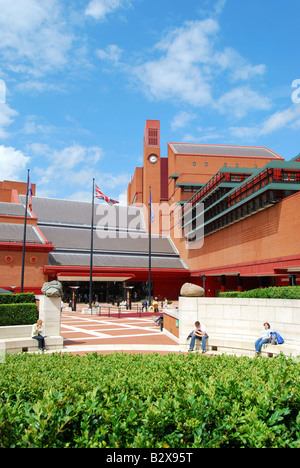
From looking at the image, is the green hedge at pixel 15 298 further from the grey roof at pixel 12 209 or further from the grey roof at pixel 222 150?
the grey roof at pixel 222 150

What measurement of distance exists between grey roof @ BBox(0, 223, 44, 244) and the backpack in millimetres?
37874

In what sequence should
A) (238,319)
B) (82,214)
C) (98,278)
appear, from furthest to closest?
(82,214) → (98,278) → (238,319)

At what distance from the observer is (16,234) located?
152 feet

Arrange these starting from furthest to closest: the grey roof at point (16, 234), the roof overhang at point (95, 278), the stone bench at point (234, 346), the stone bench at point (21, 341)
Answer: the roof overhang at point (95, 278) → the grey roof at point (16, 234) → the stone bench at point (21, 341) → the stone bench at point (234, 346)

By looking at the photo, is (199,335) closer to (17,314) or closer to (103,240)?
(17,314)

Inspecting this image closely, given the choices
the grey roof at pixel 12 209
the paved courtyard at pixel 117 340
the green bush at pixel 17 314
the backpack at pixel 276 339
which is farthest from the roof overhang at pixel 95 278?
the backpack at pixel 276 339

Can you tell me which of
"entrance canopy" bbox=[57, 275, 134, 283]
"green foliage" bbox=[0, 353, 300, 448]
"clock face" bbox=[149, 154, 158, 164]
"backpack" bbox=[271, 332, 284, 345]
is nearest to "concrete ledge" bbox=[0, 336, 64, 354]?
"backpack" bbox=[271, 332, 284, 345]

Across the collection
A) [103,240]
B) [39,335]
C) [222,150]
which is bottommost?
[39,335]

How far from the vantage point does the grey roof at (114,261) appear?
1935 inches

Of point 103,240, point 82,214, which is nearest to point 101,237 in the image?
point 103,240

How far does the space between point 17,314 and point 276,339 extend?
32.6 ft

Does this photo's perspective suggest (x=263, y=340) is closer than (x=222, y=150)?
Yes

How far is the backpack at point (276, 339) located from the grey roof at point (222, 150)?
5003 centimetres

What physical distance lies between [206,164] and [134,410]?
5635 centimetres
